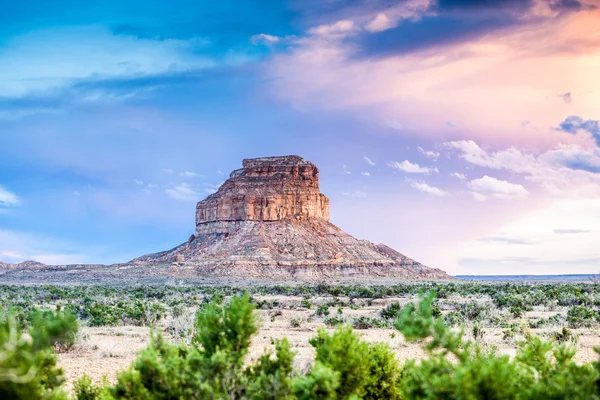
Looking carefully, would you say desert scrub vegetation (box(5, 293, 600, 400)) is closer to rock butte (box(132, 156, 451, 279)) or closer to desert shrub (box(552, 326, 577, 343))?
desert shrub (box(552, 326, 577, 343))

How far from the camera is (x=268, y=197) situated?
111625 millimetres

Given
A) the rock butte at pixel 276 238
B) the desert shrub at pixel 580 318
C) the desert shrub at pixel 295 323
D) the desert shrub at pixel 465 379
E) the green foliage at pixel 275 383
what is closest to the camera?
the desert shrub at pixel 465 379

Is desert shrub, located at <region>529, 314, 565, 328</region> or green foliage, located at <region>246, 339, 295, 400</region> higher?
green foliage, located at <region>246, 339, 295, 400</region>

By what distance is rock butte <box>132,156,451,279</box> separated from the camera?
94375 millimetres

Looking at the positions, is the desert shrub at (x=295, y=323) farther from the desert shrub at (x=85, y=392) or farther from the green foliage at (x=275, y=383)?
the green foliage at (x=275, y=383)

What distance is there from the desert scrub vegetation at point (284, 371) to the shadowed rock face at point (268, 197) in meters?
104

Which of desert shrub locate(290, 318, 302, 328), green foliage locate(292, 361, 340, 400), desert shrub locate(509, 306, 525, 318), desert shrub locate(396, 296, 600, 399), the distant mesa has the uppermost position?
the distant mesa

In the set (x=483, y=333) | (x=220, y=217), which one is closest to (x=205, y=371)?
(x=483, y=333)

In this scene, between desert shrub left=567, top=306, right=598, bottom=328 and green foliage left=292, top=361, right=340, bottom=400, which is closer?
green foliage left=292, top=361, right=340, bottom=400

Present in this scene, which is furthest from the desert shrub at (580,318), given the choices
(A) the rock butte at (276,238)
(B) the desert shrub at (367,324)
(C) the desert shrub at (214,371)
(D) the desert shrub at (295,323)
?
(A) the rock butte at (276,238)

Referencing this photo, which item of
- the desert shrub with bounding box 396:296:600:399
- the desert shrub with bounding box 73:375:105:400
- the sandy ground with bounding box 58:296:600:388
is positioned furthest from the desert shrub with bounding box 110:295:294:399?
the sandy ground with bounding box 58:296:600:388

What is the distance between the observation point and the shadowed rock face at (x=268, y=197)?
11088 cm

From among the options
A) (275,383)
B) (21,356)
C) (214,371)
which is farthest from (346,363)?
(21,356)

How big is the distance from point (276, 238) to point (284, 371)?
3925 inches
